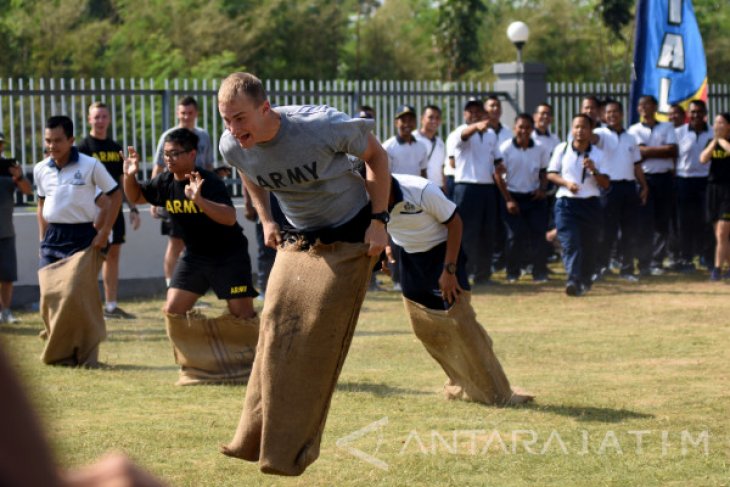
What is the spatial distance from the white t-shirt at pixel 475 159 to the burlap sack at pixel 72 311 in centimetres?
663

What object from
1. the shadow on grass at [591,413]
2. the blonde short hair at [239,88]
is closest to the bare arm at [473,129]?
the shadow on grass at [591,413]

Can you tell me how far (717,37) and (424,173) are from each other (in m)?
40.4

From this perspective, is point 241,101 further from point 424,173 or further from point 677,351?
point 424,173

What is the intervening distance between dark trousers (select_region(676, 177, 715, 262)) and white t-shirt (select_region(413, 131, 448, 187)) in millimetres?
3324

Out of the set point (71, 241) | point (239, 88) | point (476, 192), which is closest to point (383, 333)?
point (71, 241)

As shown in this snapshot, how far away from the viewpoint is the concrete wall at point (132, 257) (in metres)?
13.8

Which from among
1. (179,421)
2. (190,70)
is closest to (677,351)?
(179,421)

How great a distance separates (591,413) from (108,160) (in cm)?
644

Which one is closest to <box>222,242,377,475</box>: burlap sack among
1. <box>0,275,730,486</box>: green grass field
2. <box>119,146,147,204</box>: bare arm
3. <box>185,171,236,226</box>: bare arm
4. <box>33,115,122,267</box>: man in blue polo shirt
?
<box>0,275,730,486</box>: green grass field

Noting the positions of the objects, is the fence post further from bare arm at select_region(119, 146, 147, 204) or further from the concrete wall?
bare arm at select_region(119, 146, 147, 204)

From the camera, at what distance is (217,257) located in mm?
8383

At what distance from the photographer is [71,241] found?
390 inches

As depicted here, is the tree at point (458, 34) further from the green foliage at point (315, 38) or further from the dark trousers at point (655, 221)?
the dark trousers at point (655, 221)

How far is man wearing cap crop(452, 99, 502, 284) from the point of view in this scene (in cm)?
1516
